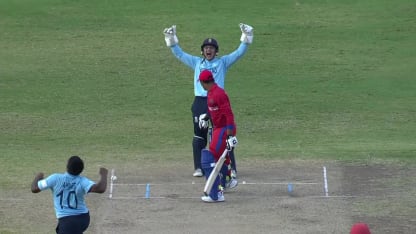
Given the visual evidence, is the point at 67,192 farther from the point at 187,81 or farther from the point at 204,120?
the point at 187,81

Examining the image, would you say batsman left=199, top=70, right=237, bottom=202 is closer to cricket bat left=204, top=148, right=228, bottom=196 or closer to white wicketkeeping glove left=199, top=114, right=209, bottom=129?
cricket bat left=204, top=148, right=228, bottom=196

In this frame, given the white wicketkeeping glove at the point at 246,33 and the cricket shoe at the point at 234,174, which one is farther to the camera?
the white wicketkeeping glove at the point at 246,33

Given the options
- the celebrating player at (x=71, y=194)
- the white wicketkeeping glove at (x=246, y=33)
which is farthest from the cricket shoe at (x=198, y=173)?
the celebrating player at (x=71, y=194)

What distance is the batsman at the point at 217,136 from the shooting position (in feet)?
50.8

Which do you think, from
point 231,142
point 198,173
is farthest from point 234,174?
point 231,142

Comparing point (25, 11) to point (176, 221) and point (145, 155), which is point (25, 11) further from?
point (176, 221)

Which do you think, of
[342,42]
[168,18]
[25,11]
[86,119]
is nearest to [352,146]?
[86,119]

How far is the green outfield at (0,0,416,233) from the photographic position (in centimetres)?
1983

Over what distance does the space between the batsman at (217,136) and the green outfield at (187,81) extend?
282 cm

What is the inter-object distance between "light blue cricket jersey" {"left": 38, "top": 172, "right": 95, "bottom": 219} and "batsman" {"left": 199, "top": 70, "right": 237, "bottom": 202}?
3.12 m

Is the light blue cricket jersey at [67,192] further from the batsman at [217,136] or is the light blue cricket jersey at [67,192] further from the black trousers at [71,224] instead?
the batsman at [217,136]

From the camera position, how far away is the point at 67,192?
1256cm

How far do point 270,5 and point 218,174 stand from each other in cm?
1671

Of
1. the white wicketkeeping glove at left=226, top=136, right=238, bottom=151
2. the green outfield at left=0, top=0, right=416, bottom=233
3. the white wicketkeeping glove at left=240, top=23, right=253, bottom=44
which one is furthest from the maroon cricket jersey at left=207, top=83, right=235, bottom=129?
the green outfield at left=0, top=0, right=416, bottom=233
